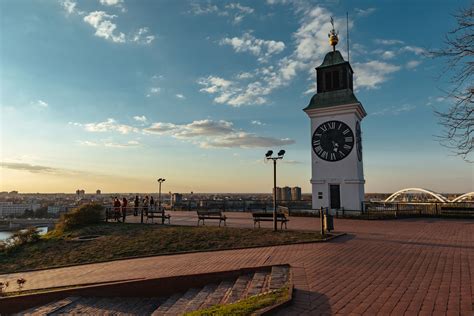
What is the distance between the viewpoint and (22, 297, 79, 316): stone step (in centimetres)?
738

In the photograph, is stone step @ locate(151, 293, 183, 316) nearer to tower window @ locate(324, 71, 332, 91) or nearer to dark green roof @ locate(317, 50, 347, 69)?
tower window @ locate(324, 71, 332, 91)

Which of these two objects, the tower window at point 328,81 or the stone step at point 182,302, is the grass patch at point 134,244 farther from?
the tower window at point 328,81

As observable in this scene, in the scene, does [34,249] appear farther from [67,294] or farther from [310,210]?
[310,210]

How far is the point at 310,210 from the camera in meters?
23.7

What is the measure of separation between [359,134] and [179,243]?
17.9 meters

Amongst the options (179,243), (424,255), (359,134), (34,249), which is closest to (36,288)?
(179,243)

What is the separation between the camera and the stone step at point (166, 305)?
648 centimetres

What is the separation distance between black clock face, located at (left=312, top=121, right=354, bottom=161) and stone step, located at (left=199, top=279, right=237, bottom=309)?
700 inches

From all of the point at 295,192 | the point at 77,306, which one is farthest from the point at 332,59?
the point at 295,192

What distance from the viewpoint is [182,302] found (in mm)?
6812

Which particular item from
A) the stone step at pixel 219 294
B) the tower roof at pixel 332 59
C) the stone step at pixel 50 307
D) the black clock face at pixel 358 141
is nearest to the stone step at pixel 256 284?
the stone step at pixel 219 294

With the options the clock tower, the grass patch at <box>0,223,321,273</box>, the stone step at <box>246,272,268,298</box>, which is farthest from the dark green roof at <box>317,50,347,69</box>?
the stone step at <box>246,272,268,298</box>

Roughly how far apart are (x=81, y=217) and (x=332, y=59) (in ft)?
72.8

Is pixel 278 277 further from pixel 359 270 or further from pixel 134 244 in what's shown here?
pixel 134 244
